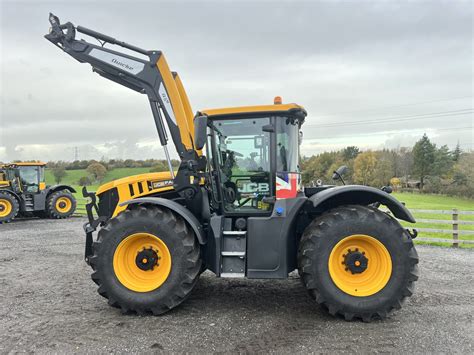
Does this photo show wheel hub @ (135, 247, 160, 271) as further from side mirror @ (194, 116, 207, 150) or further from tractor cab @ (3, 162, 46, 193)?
tractor cab @ (3, 162, 46, 193)

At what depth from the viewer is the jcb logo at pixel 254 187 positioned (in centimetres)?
502

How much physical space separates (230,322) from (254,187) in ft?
5.62

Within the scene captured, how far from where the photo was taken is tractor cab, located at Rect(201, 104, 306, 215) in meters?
4.93

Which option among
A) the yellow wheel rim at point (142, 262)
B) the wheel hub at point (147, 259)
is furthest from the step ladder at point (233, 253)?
the wheel hub at point (147, 259)

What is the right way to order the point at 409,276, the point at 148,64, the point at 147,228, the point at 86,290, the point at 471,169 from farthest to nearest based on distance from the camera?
1. the point at 471,169
2. the point at 86,290
3. the point at 148,64
4. the point at 147,228
5. the point at 409,276

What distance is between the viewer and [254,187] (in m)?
5.08

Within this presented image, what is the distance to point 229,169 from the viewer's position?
516cm

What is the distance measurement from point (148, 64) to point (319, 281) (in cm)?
375

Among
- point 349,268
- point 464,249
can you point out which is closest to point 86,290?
point 349,268

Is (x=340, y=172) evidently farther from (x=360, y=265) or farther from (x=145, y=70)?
(x=145, y=70)

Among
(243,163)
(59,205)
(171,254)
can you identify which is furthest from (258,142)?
(59,205)

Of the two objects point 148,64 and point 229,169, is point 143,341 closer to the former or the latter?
point 229,169

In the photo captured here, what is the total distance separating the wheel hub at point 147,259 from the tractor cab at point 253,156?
1.08 meters

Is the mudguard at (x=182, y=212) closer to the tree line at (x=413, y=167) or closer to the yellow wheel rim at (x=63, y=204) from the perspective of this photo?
the yellow wheel rim at (x=63, y=204)
